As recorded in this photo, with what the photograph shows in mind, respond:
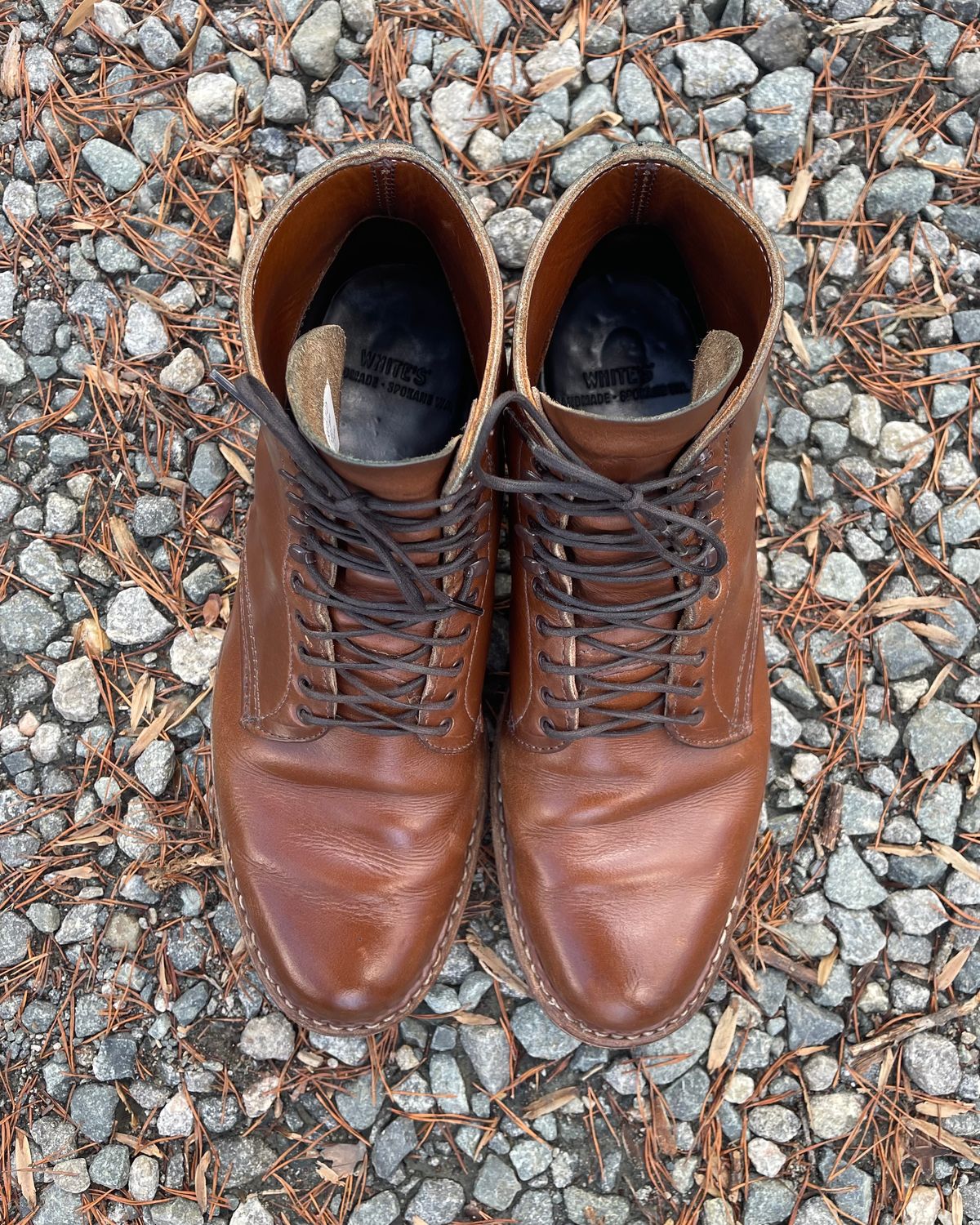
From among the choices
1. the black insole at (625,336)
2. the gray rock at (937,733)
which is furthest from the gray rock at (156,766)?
the gray rock at (937,733)

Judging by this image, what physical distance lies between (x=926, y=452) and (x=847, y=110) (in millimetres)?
1029

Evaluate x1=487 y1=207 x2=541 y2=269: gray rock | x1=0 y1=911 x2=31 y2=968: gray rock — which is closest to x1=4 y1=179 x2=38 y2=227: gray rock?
x1=487 y1=207 x2=541 y2=269: gray rock

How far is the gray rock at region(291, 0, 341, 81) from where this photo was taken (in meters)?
2.66

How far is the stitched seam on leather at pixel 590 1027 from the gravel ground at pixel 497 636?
0.17 meters

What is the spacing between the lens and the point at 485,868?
241 cm

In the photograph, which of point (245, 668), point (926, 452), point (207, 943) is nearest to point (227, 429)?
point (245, 668)

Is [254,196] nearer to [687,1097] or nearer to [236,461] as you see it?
[236,461]

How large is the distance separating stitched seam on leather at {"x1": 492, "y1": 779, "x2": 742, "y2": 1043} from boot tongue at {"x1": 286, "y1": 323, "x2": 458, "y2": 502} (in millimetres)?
862

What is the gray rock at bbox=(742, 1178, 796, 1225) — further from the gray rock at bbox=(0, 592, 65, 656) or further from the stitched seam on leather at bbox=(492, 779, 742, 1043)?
the gray rock at bbox=(0, 592, 65, 656)

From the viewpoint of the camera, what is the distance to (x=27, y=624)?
100 inches

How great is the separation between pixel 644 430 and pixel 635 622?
0.49 meters

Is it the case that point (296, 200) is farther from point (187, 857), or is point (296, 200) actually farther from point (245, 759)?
point (187, 857)

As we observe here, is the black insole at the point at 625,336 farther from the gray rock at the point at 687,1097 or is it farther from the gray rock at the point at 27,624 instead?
the gray rock at the point at 687,1097

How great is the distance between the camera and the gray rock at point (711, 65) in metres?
2.65
